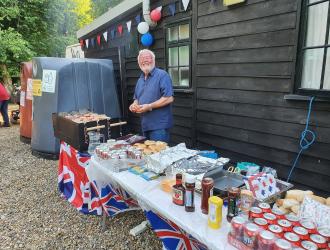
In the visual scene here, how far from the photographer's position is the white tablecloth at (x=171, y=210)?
1.26 m

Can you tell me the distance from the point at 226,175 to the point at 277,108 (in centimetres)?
138

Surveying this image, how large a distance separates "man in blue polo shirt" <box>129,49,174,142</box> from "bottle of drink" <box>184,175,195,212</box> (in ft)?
4.93

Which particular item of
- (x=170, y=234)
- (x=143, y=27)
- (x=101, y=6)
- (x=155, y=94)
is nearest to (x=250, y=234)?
(x=170, y=234)

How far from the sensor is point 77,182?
294cm

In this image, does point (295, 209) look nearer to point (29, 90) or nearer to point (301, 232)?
point (301, 232)

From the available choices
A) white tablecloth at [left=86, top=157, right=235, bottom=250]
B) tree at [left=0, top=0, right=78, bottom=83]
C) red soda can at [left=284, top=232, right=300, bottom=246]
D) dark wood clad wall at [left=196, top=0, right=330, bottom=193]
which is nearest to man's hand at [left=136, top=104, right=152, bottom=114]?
white tablecloth at [left=86, top=157, right=235, bottom=250]

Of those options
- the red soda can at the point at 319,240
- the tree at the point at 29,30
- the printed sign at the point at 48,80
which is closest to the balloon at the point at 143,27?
the printed sign at the point at 48,80

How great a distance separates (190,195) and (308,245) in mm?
600

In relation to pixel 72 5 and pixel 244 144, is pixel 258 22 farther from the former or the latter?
pixel 72 5

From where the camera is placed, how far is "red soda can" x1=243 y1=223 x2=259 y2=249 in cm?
108

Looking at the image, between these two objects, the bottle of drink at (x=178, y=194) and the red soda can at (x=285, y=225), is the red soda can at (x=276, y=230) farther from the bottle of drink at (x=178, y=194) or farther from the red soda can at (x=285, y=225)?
the bottle of drink at (x=178, y=194)

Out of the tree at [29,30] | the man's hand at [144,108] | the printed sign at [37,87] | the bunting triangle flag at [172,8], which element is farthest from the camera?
the tree at [29,30]

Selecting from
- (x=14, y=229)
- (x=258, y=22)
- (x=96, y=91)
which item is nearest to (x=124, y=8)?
(x=96, y=91)

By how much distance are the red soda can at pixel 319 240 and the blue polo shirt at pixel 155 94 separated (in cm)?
205
